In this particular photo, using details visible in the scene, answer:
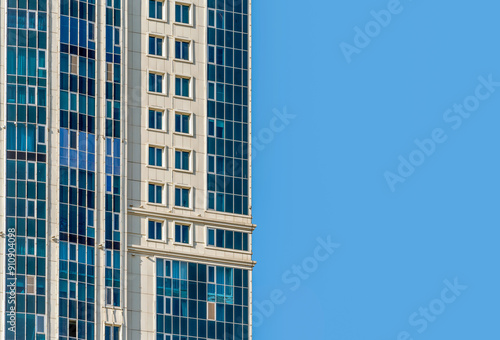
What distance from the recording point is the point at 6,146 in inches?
7869

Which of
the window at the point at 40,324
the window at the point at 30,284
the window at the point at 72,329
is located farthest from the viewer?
the window at the point at 72,329

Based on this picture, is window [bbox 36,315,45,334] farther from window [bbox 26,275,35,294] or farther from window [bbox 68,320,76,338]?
window [bbox 68,320,76,338]

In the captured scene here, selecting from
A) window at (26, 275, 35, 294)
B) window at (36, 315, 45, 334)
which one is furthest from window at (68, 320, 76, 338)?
window at (26, 275, 35, 294)

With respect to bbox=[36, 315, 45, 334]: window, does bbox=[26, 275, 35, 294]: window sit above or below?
above

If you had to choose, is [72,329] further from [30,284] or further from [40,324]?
[30,284]

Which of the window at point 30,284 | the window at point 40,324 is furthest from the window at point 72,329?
the window at point 30,284

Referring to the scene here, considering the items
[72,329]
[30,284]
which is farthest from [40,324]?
[30,284]

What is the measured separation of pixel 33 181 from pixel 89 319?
11.7 metres

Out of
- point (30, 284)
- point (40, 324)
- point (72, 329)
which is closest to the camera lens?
point (40, 324)

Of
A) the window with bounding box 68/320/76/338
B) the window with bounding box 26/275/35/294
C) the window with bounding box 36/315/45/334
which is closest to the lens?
the window with bounding box 36/315/45/334

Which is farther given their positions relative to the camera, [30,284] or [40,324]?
Result: [30,284]

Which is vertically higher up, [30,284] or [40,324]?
[30,284]

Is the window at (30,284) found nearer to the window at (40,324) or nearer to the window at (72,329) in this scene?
the window at (40,324)

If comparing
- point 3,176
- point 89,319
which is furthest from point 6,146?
point 89,319
